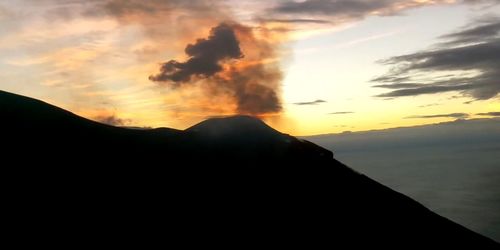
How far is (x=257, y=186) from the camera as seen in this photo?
334 ft

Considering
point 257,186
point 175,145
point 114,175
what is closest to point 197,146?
point 175,145

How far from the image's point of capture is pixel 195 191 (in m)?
90.8

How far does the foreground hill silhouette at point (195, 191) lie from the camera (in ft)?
251

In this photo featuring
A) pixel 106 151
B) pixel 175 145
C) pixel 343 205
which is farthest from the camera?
pixel 175 145

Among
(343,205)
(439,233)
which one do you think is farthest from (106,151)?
(439,233)

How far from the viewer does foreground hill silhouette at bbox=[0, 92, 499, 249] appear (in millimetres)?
76500

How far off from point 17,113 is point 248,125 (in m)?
67.4

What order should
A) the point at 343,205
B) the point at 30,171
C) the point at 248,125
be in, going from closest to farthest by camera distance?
1. the point at 30,171
2. the point at 343,205
3. the point at 248,125

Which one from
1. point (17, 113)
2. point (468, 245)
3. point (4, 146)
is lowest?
point (468, 245)

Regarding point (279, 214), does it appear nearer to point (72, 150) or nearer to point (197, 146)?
point (197, 146)

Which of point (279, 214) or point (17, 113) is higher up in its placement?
point (17, 113)

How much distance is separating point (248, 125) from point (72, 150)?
63994 mm

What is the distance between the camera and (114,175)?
289 ft

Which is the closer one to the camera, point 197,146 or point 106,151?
point 106,151
